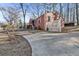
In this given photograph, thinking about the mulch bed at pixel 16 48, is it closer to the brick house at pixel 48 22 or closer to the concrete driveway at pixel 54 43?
the concrete driveway at pixel 54 43

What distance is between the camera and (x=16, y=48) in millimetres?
1551

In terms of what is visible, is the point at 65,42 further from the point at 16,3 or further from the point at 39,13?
the point at 16,3

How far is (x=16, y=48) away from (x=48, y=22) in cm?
39

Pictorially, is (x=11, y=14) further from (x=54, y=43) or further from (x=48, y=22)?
(x=54, y=43)

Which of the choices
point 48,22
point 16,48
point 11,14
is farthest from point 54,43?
point 11,14

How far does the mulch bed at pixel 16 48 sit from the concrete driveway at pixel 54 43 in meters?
0.05

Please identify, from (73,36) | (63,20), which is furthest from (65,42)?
(63,20)

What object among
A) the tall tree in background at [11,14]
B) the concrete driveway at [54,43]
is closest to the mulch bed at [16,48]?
the concrete driveway at [54,43]

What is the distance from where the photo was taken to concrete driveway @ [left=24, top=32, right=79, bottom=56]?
154cm

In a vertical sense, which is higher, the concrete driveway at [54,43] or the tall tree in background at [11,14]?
the tall tree in background at [11,14]

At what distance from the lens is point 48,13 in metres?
1.57

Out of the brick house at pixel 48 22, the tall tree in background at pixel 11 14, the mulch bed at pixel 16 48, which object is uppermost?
the tall tree in background at pixel 11 14

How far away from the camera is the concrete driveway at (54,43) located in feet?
5.04

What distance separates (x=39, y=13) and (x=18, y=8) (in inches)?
8.1
